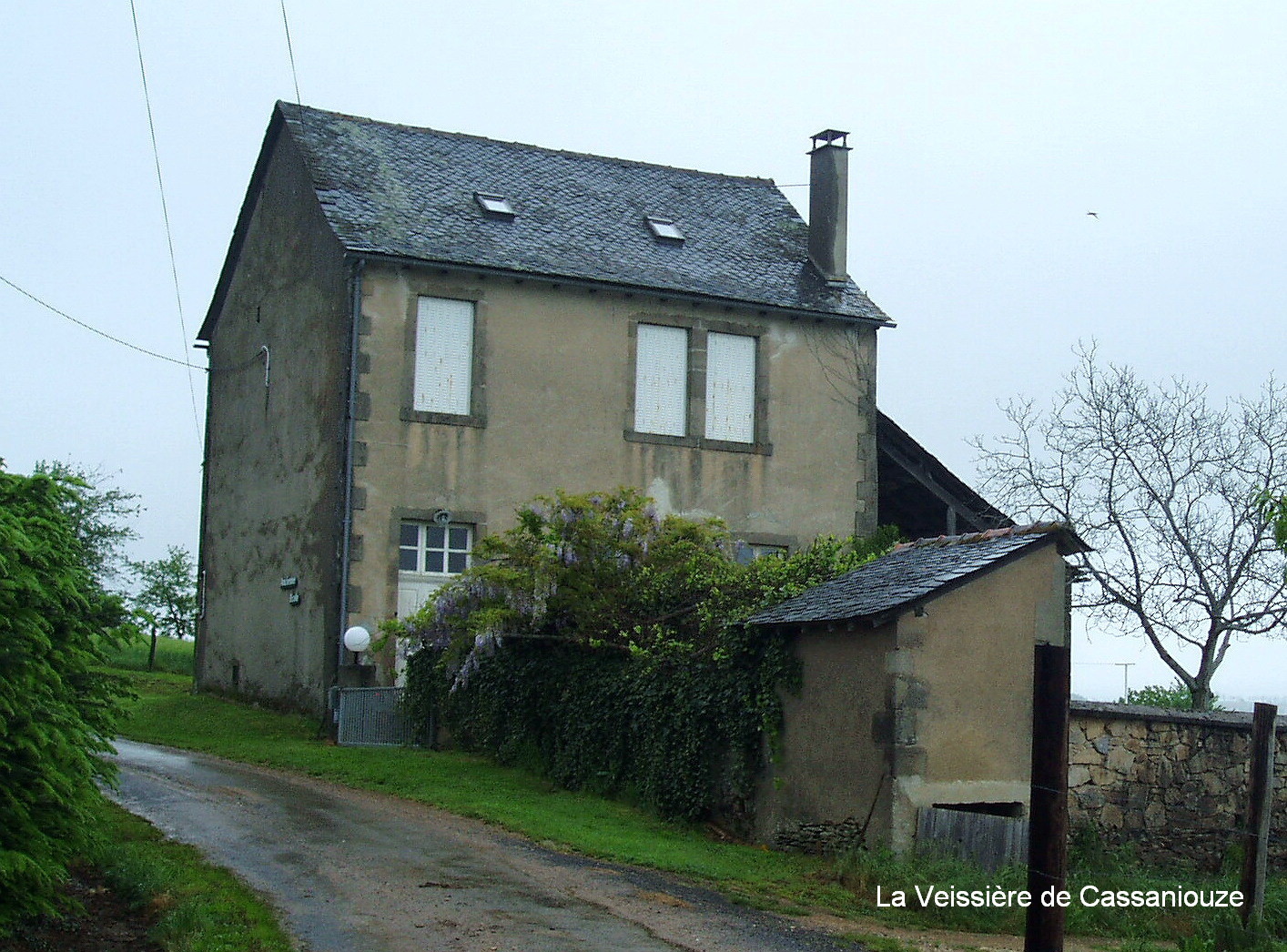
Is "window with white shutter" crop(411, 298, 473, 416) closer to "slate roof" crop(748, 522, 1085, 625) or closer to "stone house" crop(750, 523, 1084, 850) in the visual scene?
"slate roof" crop(748, 522, 1085, 625)

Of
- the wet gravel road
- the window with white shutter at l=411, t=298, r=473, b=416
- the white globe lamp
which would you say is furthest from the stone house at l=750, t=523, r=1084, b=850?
the window with white shutter at l=411, t=298, r=473, b=416

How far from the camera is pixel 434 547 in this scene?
78.5 feet

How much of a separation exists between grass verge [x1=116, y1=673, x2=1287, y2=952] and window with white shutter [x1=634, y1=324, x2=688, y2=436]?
7457mm

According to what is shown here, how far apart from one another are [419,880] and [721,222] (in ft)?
59.6

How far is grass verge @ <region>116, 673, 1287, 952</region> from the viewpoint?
12.7m

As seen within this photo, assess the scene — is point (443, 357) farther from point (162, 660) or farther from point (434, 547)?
point (162, 660)

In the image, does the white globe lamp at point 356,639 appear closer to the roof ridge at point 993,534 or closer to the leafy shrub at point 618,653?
the leafy shrub at point 618,653

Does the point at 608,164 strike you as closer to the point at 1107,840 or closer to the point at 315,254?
the point at 315,254

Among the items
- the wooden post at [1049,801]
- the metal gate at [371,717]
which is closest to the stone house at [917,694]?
the wooden post at [1049,801]

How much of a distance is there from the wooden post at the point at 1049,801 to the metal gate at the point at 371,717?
42.9ft

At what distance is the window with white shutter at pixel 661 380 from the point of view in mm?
25594

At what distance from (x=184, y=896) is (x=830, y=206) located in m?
19.5

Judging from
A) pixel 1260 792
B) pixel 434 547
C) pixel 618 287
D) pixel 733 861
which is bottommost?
pixel 733 861

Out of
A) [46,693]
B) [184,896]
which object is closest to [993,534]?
[184,896]
